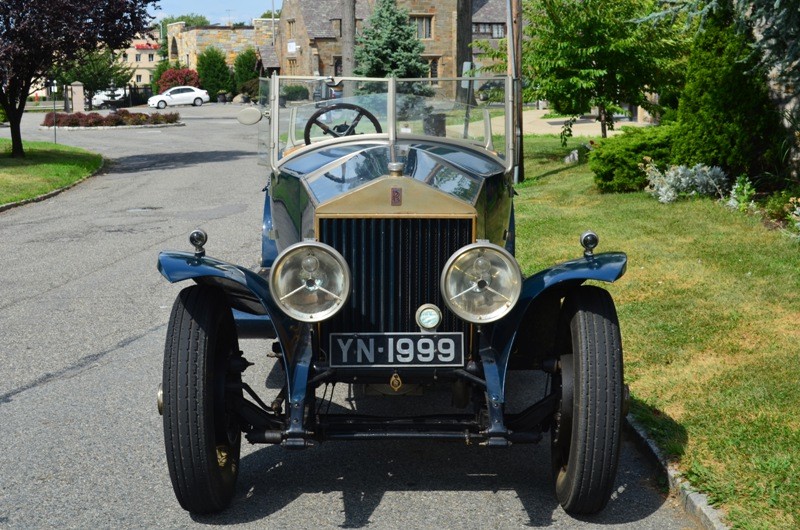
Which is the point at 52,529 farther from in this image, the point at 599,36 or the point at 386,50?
the point at 386,50

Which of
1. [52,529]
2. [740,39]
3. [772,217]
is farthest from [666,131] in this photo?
[52,529]

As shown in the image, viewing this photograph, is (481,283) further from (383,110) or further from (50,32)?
(50,32)

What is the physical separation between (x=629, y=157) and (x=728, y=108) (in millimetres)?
2139

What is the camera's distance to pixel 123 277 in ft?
35.3

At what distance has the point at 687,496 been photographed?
4.91 meters

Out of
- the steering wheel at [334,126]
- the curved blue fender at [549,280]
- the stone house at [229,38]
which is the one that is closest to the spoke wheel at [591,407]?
the curved blue fender at [549,280]

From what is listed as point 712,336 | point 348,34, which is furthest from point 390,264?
point 348,34

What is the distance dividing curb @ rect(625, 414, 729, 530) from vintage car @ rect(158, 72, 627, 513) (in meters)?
0.42

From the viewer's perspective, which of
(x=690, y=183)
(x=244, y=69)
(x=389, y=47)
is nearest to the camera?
(x=690, y=183)

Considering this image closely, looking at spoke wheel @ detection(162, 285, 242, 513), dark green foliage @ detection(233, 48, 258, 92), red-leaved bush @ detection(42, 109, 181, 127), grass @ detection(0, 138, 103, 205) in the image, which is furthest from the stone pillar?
spoke wheel @ detection(162, 285, 242, 513)

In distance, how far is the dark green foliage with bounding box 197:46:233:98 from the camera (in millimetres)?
73750

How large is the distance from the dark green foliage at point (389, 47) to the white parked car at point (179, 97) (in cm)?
2682

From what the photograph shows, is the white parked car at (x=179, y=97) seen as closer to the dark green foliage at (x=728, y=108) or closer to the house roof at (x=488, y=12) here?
the house roof at (x=488, y=12)

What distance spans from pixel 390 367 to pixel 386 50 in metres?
37.7
